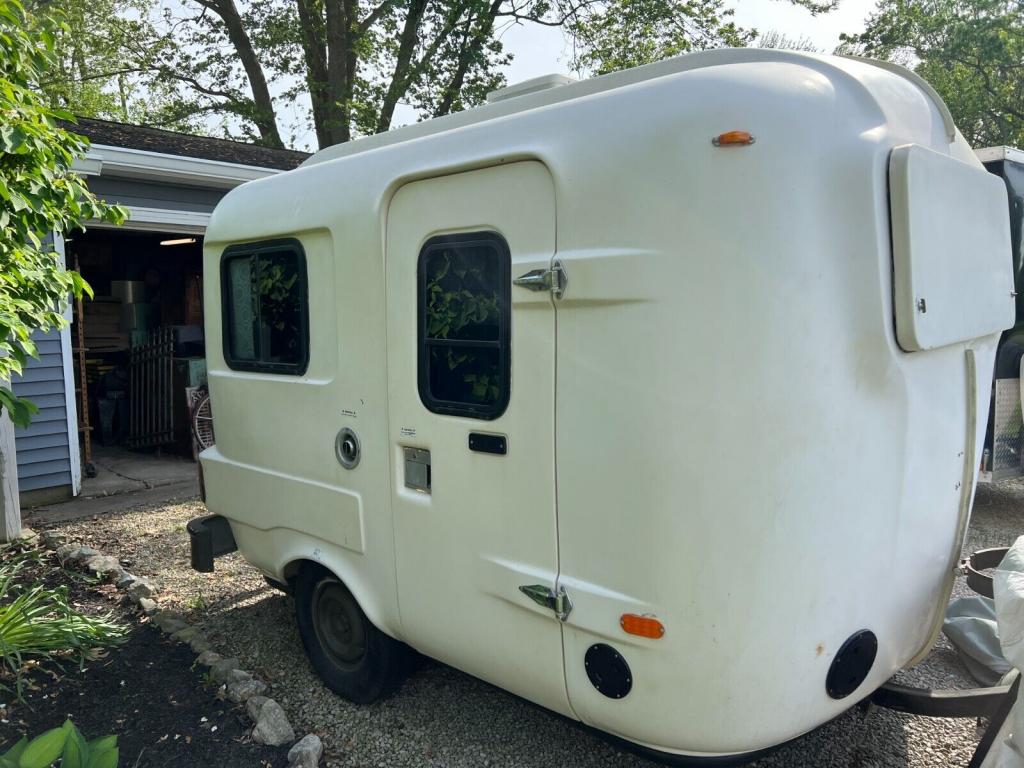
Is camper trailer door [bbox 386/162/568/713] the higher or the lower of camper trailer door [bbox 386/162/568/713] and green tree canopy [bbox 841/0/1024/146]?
the lower

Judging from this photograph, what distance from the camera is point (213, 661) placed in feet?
12.9

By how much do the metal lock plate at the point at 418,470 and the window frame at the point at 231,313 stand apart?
833 millimetres

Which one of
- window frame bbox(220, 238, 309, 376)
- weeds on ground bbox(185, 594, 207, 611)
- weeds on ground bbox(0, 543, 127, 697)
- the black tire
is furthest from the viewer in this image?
weeds on ground bbox(185, 594, 207, 611)

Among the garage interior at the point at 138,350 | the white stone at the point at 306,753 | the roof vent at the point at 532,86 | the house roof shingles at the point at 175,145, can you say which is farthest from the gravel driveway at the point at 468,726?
the house roof shingles at the point at 175,145

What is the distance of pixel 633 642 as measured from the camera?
2.28m

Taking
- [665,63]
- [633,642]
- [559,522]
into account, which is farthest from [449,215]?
[633,642]

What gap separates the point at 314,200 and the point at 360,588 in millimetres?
1737

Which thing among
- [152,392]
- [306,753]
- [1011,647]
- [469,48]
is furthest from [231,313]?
[469,48]

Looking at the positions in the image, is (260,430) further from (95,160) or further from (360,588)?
(95,160)

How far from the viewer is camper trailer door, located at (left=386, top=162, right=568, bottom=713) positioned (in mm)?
2512

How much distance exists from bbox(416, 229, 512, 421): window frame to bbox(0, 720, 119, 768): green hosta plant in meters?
1.48

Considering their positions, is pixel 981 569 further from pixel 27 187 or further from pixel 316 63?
pixel 316 63

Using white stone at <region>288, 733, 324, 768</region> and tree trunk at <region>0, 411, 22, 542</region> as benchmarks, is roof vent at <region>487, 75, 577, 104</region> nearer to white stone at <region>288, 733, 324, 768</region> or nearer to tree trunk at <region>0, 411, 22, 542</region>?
white stone at <region>288, 733, 324, 768</region>

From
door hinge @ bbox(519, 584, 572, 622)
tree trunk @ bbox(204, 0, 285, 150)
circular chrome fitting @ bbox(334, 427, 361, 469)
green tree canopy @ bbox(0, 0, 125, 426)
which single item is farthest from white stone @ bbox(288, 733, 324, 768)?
tree trunk @ bbox(204, 0, 285, 150)
